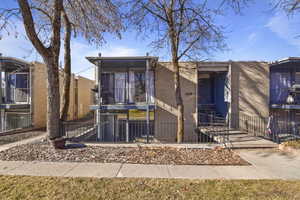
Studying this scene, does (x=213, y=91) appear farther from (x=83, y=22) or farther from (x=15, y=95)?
(x=15, y=95)

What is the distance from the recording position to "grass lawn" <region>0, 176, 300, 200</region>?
3195 millimetres

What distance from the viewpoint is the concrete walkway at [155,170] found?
4.17 meters

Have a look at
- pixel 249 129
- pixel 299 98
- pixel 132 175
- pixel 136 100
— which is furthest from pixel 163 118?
pixel 299 98

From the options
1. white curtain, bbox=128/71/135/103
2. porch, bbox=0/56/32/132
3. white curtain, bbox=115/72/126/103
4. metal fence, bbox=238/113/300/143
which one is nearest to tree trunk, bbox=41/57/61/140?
white curtain, bbox=115/72/126/103

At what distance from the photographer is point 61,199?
305 cm

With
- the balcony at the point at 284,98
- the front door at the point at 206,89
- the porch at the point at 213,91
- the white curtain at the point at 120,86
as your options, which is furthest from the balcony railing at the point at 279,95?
the white curtain at the point at 120,86

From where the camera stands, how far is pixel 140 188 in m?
3.50

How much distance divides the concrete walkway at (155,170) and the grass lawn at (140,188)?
0.30 m

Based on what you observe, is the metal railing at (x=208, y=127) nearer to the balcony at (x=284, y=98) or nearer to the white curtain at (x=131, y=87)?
the balcony at (x=284, y=98)

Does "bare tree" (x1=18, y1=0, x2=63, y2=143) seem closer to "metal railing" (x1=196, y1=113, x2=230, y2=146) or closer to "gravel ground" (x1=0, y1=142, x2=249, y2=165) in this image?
"gravel ground" (x1=0, y1=142, x2=249, y2=165)

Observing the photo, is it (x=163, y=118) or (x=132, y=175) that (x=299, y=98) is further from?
(x=132, y=175)

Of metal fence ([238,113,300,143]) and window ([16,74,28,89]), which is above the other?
window ([16,74,28,89])

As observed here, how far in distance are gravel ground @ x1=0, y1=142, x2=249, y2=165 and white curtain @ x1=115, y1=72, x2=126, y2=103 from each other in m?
4.71

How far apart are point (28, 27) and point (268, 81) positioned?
13590 millimetres
